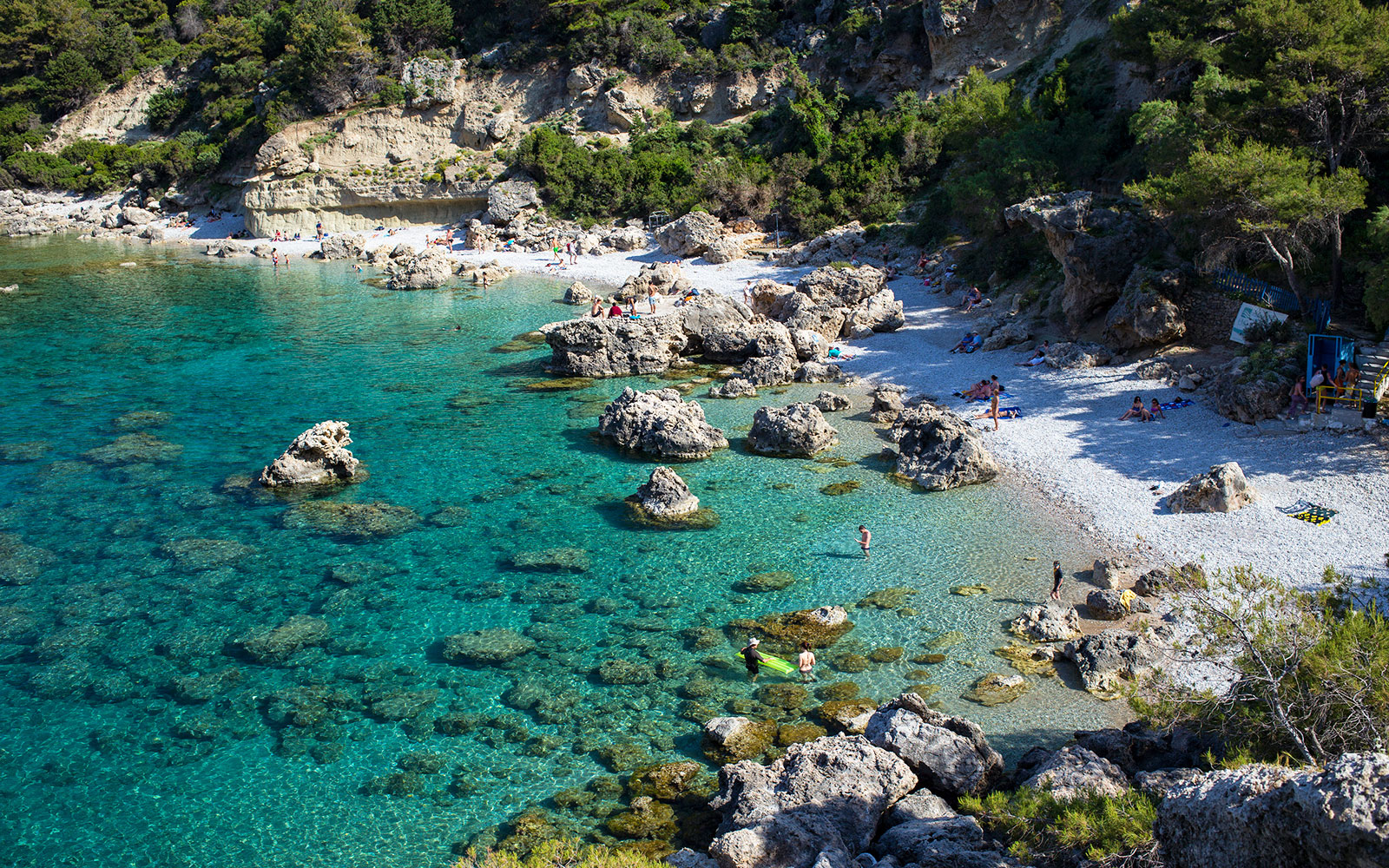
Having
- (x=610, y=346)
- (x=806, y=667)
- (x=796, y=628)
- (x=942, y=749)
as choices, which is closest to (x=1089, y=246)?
(x=610, y=346)

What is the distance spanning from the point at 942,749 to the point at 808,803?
2173 millimetres

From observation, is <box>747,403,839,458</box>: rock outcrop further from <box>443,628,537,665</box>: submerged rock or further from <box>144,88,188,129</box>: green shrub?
<box>144,88,188,129</box>: green shrub

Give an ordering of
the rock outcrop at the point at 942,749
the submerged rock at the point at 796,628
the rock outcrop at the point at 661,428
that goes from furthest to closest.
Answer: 1. the rock outcrop at the point at 661,428
2. the submerged rock at the point at 796,628
3. the rock outcrop at the point at 942,749

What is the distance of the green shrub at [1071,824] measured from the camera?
8.74 metres

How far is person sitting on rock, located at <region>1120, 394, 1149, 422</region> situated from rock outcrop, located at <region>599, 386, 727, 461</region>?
11602 millimetres

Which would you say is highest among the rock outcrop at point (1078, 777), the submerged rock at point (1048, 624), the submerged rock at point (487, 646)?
the rock outcrop at point (1078, 777)

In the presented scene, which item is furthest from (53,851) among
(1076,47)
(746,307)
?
(1076,47)

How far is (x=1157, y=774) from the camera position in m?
10.4

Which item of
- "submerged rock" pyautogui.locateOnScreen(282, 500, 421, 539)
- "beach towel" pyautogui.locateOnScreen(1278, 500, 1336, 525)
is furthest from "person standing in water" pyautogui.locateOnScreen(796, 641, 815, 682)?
"beach towel" pyautogui.locateOnScreen(1278, 500, 1336, 525)

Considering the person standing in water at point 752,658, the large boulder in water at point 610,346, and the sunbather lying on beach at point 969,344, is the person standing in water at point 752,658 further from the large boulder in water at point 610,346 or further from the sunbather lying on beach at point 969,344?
the sunbather lying on beach at point 969,344

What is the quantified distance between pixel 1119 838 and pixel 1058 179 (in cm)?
3531

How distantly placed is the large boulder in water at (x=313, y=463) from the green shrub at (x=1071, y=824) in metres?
18.8

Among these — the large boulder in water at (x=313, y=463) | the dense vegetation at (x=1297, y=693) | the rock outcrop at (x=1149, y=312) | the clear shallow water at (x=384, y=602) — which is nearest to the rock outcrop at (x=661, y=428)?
the clear shallow water at (x=384, y=602)

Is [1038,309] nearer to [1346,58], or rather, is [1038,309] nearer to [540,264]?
[1346,58]
